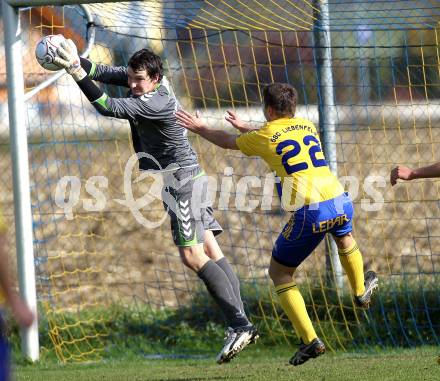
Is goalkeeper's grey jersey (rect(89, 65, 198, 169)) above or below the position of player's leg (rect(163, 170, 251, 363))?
above

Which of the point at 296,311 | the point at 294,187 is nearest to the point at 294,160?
the point at 294,187

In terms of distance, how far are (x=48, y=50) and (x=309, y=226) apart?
7.11ft

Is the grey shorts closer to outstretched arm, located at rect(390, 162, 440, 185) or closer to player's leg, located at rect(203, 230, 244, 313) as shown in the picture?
player's leg, located at rect(203, 230, 244, 313)

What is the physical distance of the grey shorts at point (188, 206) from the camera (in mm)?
6746

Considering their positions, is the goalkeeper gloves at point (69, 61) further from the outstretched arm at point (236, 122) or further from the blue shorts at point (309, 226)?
the blue shorts at point (309, 226)

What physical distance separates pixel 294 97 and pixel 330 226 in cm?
90

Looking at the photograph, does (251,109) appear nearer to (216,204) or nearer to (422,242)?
(216,204)

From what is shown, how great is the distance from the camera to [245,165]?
1171cm

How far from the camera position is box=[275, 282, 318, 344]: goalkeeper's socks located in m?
6.14

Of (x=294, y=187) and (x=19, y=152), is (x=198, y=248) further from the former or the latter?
(x=19, y=152)

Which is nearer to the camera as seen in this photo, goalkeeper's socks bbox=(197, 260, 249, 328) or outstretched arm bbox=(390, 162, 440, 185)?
outstretched arm bbox=(390, 162, 440, 185)

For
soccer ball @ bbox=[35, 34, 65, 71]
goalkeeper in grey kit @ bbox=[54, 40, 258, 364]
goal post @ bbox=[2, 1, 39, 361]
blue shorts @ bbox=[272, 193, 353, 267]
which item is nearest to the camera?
blue shorts @ bbox=[272, 193, 353, 267]

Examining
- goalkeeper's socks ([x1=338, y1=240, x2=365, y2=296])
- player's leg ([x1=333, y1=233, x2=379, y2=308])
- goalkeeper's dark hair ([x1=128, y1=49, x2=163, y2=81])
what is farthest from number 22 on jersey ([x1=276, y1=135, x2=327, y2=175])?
goalkeeper's dark hair ([x1=128, y1=49, x2=163, y2=81])

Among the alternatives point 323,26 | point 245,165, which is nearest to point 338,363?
point 323,26
